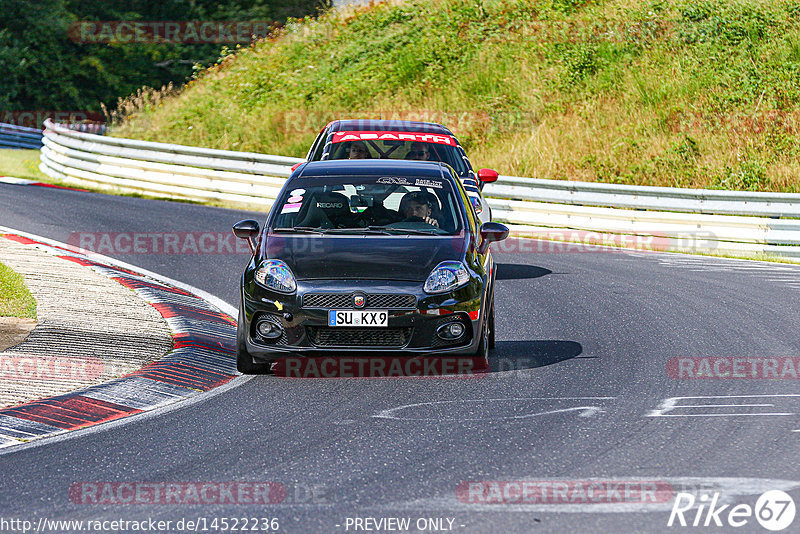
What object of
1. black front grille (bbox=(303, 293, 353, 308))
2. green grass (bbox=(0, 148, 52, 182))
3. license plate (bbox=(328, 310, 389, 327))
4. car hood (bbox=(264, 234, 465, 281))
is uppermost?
car hood (bbox=(264, 234, 465, 281))

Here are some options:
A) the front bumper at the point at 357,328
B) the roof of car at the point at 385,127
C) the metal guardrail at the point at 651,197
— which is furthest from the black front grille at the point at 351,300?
the metal guardrail at the point at 651,197

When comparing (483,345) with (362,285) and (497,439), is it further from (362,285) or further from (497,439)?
(497,439)

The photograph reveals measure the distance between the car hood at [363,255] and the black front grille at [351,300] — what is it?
171 millimetres

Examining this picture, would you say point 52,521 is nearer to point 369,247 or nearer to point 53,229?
point 369,247

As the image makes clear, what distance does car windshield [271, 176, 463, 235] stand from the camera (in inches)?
377

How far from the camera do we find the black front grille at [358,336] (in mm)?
8555

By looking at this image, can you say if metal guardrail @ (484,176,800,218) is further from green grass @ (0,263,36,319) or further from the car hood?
green grass @ (0,263,36,319)

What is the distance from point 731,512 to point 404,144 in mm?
9564

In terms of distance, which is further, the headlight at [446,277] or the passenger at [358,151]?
the passenger at [358,151]

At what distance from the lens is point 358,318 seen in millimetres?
8508

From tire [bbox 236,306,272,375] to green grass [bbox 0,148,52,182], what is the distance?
1849 cm

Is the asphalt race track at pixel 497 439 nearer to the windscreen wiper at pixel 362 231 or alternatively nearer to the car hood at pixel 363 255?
the car hood at pixel 363 255

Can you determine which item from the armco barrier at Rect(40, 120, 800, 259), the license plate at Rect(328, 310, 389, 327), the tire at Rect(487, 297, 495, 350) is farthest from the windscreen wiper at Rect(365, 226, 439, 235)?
the armco barrier at Rect(40, 120, 800, 259)

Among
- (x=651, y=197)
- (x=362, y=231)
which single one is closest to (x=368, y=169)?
(x=362, y=231)
